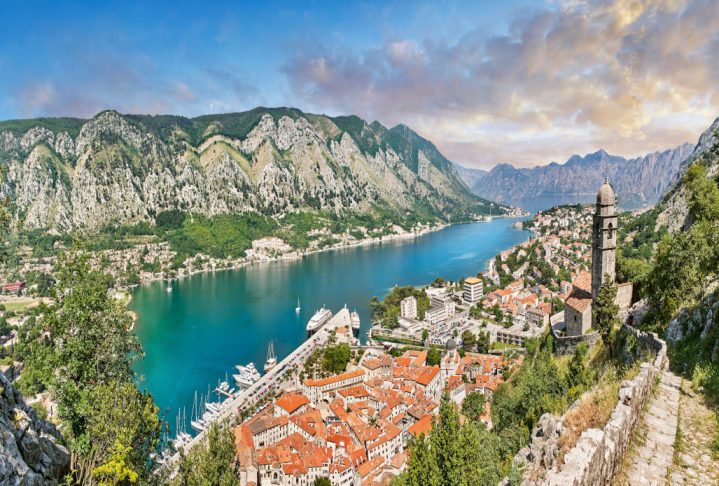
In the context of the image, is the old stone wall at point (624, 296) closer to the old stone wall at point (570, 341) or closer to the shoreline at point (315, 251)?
the old stone wall at point (570, 341)

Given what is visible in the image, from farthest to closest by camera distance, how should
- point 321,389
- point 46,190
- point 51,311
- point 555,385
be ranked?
1. point 46,190
2. point 321,389
3. point 555,385
4. point 51,311

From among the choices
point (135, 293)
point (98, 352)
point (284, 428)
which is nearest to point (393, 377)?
point (284, 428)

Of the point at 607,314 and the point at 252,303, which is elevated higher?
the point at 607,314

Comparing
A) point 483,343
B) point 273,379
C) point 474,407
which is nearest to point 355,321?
point 483,343

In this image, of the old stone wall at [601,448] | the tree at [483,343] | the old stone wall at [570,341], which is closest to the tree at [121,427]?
the old stone wall at [601,448]

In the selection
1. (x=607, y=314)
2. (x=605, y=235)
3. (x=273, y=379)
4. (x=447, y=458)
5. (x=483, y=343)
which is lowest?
(x=273, y=379)

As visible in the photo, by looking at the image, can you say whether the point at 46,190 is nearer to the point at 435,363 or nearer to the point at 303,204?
the point at 303,204

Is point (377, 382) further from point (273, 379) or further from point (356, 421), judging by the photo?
point (273, 379)
